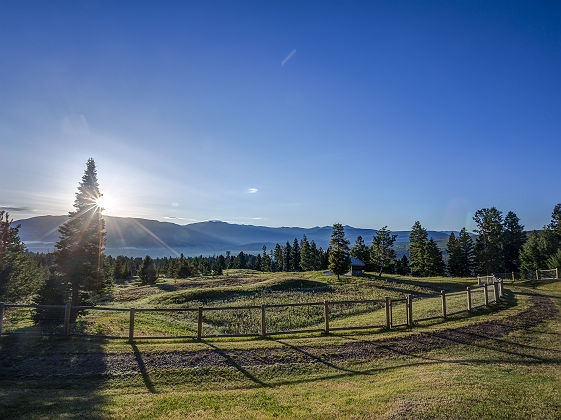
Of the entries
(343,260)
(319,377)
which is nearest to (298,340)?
(319,377)

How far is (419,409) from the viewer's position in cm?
648

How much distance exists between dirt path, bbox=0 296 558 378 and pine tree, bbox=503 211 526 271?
6925cm

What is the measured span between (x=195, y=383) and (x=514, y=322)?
614 inches

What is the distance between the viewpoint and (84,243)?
20438 millimetres

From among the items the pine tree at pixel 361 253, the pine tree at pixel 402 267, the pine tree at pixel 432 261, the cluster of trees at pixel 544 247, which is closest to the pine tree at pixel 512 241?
the cluster of trees at pixel 544 247

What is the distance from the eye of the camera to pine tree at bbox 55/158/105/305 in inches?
765

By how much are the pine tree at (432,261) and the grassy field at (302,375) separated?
186 feet

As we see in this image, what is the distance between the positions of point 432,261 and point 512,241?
2000 cm

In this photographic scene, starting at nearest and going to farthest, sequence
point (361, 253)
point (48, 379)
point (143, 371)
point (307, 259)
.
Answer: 1. point (48, 379)
2. point (143, 371)
3. point (361, 253)
4. point (307, 259)

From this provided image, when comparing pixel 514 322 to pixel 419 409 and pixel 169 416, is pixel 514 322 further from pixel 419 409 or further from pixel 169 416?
pixel 169 416

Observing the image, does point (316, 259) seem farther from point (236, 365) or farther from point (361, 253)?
point (236, 365)

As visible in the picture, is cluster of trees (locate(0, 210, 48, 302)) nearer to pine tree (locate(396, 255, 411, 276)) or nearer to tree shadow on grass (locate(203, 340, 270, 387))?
tree shadow on grass (locate(203, 340, 270, 387))

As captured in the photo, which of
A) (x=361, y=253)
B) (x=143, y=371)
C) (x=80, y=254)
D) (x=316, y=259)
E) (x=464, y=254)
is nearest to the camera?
(x=143, y=371)

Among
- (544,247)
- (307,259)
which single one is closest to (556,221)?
(544,247)
